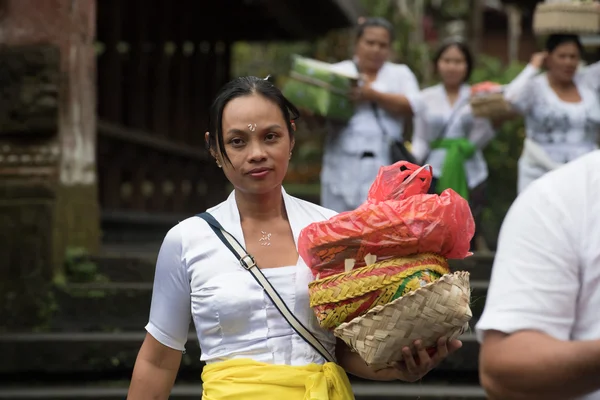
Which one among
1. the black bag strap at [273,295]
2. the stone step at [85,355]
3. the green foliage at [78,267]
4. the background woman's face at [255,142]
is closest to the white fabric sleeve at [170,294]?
the black bag strap at [273,295]

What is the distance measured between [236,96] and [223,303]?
62 centimetres

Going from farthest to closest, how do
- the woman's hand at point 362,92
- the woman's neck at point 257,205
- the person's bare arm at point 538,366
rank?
the woman's hand at point 362,92, the woman's neck at point 257,205, the person's bare arm at point 538,366

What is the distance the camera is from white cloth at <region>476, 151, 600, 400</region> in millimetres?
1876

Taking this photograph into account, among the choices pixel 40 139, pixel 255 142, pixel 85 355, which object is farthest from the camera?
pixel 40 139

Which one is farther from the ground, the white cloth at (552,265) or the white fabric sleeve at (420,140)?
the white cloth at (552,265)

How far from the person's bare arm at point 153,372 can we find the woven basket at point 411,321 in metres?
0.65

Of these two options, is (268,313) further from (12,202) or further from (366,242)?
(12,202)

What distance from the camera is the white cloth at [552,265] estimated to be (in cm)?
188

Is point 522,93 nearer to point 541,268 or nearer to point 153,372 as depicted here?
point 153,372

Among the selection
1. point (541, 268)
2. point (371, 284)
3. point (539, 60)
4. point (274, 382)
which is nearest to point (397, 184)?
point (371, 284)

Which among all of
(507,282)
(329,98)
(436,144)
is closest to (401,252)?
(507,282)

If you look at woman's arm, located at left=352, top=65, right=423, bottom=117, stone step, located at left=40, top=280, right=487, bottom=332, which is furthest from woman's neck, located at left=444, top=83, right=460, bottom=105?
stone step, located at left=40, top=280, right=487, bottom=332

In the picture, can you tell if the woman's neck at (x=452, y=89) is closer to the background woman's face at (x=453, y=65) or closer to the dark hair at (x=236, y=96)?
the background woman's face at (x=453, y=65)

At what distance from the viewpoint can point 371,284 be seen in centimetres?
292
